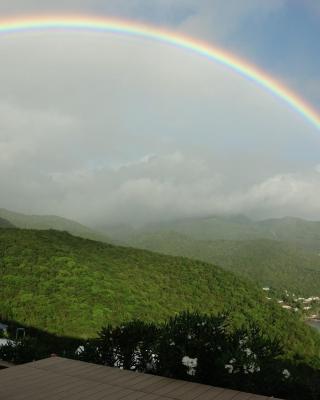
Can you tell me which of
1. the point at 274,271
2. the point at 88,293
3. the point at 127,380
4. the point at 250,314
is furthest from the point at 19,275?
the point at 274,271

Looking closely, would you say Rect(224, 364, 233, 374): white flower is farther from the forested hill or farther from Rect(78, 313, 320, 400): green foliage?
the forested hill

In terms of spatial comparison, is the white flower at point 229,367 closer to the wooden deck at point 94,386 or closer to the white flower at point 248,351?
the white flower at point 248,351

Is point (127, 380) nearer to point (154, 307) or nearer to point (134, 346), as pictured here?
point (134, 346)

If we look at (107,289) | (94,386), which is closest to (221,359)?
A: (94,386)

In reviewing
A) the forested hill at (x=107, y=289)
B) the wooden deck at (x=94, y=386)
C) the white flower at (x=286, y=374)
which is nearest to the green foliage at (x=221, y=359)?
the white flower at (x=286, y=374)

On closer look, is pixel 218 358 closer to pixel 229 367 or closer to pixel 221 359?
pixel 221 359
